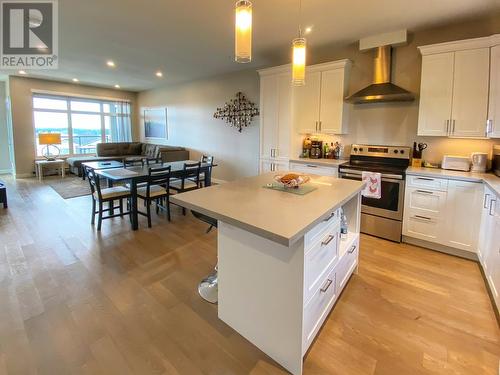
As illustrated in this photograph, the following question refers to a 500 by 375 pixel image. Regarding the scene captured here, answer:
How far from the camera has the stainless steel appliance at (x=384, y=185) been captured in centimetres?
334

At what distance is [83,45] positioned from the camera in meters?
4.32

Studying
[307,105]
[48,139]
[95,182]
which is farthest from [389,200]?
[48,139]

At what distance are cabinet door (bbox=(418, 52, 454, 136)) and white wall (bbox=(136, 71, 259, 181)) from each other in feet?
10.2

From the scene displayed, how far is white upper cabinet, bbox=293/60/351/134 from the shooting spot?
3.98 metres

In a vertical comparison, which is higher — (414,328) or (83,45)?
(83,45)

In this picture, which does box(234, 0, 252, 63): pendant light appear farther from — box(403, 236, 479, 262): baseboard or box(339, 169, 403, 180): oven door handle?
box(403, 236, 479, 262): baseboard

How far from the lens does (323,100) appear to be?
4141 mm

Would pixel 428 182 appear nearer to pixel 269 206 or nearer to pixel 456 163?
pixel 456 163

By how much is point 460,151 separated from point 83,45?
573cm

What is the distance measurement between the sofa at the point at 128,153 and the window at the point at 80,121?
58 cm

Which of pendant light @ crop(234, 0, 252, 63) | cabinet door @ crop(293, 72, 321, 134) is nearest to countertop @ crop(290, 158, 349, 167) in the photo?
cabinet door @ crop(293, 72, 321, 134)

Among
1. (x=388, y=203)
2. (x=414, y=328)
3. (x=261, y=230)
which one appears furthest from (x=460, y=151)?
(x=261, y=230)

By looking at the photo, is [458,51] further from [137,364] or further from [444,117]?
[137,364]

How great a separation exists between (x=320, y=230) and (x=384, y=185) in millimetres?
2125
